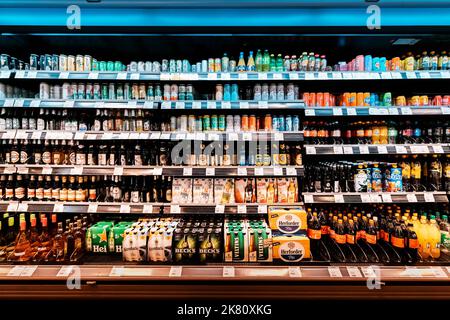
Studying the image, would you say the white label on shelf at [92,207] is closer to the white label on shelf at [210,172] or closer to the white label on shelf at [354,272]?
the white label on shelf at [210,172]

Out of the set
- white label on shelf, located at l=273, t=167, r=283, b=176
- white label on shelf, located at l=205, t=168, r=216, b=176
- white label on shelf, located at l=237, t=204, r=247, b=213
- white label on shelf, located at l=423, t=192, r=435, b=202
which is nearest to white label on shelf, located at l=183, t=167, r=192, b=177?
white label on shelf, located at l=205, t=168, r=216, b=176

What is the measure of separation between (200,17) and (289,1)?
896mm

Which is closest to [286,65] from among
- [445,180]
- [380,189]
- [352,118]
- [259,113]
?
[259,113]

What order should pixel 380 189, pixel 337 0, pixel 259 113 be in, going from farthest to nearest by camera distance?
pixel 259 113 → pixel 380 189 → pixel 337 0

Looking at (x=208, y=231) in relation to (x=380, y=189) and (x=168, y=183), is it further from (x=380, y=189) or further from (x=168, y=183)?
(x=380, y=189)

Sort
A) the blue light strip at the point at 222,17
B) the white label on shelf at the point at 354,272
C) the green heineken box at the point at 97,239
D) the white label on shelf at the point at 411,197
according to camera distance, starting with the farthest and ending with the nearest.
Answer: the blue light strip at the point at 222,17, the white label on shelf at the point at 411,197, the green heineken box at the point at 97,239, the white label on shelf at the point at 354,272

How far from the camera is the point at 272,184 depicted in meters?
2.56

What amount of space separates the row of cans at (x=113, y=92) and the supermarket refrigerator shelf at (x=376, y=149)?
4.70 feet

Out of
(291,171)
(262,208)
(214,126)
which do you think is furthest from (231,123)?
(262,208)

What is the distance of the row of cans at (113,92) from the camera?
2.59 meters

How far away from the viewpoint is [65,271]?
1.70 meters

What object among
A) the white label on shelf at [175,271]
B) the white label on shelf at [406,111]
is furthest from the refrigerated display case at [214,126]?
the white label on shelf at [175,271]

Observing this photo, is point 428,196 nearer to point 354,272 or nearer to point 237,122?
point 354,272

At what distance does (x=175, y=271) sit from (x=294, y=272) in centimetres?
83
